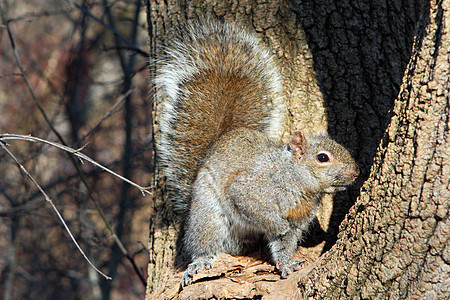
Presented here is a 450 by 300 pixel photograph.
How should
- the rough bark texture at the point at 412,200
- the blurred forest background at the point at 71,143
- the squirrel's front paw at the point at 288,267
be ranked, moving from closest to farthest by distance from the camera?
1. the rough bark texture at the point at 412,200
2. the squirrel's front paw at the point at 288,267
3. the blurred forest background at the point at 71,143

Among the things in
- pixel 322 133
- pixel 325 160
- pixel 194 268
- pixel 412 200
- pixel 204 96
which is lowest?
pixel 194 268

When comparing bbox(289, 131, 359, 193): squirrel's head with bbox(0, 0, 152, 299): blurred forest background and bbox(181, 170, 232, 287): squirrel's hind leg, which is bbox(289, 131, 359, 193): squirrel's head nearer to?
bbox(181, 170, 232, 287): squirrel's hind leg

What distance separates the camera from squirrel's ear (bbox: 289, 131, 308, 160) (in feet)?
7.63

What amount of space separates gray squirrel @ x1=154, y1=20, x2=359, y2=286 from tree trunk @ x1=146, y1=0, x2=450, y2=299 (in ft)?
0.30

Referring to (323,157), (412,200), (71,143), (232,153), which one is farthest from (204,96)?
(71,143)

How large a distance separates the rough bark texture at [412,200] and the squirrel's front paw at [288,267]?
50cm

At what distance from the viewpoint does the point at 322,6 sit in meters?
2.37

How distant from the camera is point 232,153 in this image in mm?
2490

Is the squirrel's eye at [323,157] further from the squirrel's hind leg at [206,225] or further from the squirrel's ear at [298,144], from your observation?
the squirrel's hind leg at [206,225]

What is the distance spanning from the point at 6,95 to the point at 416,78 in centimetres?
771

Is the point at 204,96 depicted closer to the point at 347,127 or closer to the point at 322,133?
the point at 322,133

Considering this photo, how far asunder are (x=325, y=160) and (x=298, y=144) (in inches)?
6.4

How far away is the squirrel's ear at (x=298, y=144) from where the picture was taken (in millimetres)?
2326

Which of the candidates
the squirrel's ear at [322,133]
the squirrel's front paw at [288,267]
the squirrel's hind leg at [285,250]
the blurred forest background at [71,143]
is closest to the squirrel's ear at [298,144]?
the squirrel's ear at [322,133]
